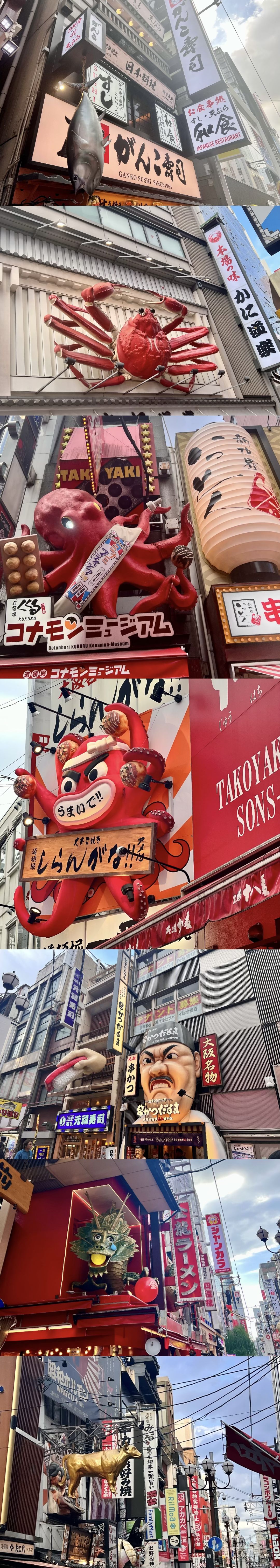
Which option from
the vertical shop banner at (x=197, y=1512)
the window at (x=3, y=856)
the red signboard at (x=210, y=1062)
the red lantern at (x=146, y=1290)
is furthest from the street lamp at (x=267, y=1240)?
the window at (x=3, y=856)

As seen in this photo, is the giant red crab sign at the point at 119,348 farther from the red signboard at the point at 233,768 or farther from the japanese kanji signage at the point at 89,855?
the japanese kanji signage at the point at 89,855

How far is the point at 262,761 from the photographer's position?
520 cm

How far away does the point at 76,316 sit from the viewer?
19.9 feet

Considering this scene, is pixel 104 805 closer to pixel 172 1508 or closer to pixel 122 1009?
pixel 122 1009

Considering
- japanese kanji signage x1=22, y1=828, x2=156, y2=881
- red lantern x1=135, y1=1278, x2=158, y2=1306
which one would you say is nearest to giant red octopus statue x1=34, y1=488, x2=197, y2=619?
japanese kanji signage x1=22, y1=828, x2=156, y2=881

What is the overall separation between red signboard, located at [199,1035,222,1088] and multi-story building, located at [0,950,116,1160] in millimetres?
553

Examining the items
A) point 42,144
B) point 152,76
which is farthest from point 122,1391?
point 152,76

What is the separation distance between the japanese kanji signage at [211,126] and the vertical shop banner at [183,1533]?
709 centimetres

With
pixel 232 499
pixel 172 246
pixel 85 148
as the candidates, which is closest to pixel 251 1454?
pixel 232 499

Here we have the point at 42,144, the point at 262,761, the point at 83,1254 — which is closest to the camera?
the point at 262,761

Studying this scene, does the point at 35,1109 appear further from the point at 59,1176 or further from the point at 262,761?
the point at 262,761

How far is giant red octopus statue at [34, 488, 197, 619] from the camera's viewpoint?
583 centimetres

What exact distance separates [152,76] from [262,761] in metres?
4.10

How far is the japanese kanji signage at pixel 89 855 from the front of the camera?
5.46 metres
